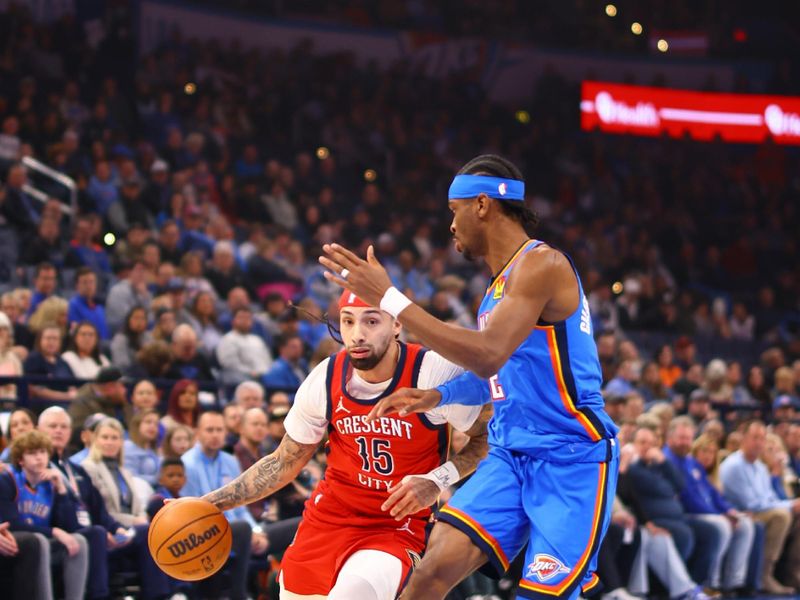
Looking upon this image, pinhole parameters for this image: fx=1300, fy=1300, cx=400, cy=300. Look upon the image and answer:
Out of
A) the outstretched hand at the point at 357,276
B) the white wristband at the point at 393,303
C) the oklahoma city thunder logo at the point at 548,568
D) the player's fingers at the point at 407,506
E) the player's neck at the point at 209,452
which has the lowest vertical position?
the player's neck at the point at 209,452

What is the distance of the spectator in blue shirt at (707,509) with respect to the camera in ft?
40.7

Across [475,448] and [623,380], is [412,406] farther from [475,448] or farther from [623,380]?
[623,380]

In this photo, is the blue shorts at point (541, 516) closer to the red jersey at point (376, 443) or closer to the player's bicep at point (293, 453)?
the red jersey at point (376, 443)

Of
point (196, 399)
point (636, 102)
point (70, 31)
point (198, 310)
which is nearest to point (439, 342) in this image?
point (196, 399)

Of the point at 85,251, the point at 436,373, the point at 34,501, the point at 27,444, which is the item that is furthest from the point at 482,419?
the point at 85,251

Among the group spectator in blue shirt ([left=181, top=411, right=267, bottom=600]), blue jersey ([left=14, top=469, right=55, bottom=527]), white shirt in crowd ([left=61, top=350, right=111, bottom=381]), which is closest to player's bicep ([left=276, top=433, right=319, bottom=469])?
blue jersey ([left=14, top=469, right=55, bottom=527])

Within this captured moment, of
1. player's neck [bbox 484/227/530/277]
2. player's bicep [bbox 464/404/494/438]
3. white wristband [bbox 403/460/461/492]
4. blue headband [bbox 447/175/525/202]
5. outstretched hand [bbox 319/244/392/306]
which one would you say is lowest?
white wristband [bbox 403/460/461/492]

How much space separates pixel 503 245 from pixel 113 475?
4899mm

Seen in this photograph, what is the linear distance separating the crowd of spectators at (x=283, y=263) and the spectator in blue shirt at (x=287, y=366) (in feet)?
0.07

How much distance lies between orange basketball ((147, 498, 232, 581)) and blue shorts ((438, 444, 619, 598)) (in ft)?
3.99

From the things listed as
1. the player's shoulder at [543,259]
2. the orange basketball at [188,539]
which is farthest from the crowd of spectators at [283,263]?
the player's shoulder at [543,259]

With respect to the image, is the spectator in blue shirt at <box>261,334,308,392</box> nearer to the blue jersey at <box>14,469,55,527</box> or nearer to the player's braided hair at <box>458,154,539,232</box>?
the blue jersey at <box>14,469,55,527</box>

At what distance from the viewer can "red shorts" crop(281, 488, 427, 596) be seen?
18.8 ft

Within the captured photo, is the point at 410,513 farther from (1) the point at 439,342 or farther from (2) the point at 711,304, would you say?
(2) the point at 711,304
